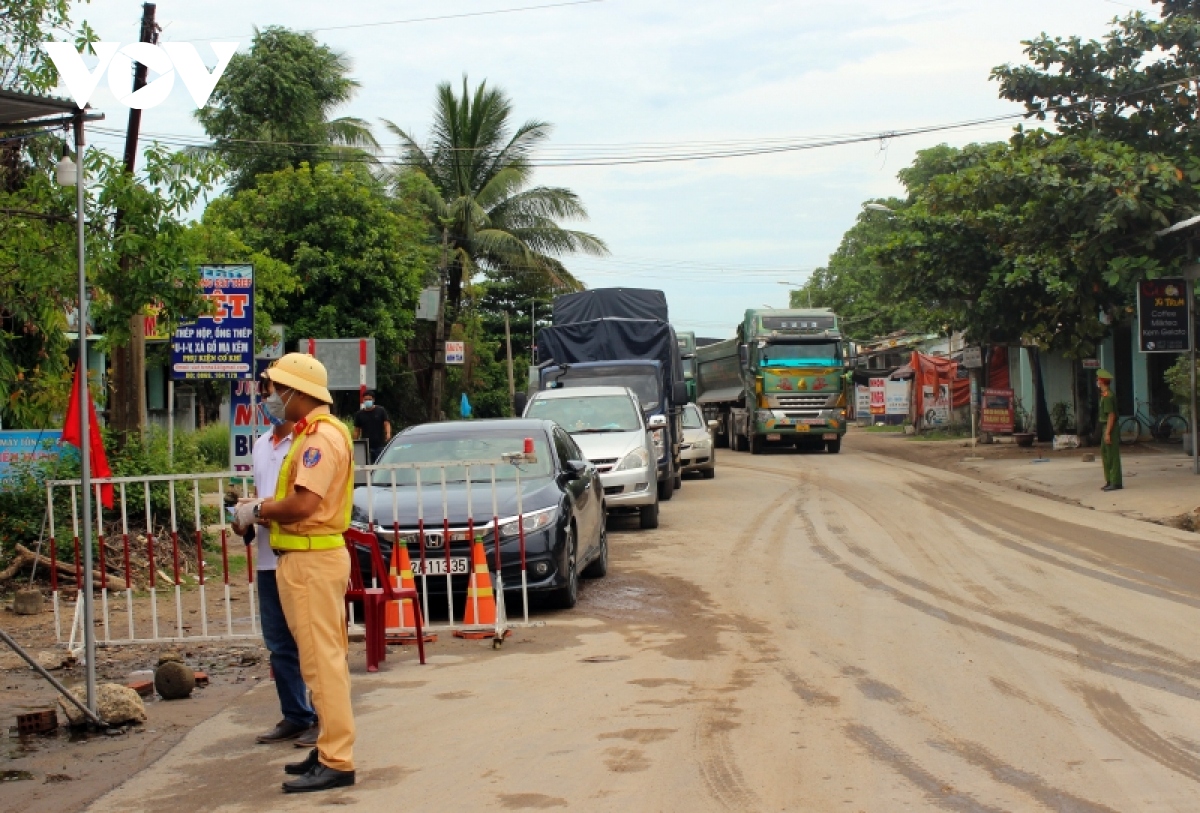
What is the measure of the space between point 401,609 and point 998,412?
29.8m

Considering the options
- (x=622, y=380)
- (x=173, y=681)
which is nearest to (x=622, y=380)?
(x=622, y=380)

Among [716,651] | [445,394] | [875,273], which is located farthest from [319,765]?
[875,273]

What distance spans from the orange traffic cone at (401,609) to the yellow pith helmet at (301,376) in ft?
12.2

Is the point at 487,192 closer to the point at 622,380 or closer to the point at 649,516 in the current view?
the point at 622,380

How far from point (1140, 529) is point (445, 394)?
102 ft

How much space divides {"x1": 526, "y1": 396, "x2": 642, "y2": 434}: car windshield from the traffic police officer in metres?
12.0

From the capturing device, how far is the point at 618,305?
26219mm

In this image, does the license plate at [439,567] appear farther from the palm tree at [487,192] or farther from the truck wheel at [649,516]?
the palm tree at [487,192]

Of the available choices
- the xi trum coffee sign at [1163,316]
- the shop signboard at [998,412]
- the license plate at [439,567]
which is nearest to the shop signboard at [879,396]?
the shop signboard at [998,412]

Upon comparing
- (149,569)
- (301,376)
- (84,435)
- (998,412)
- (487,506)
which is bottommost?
(149,569)

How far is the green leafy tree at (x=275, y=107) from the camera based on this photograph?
33.7 meters

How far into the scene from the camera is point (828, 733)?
6398mm

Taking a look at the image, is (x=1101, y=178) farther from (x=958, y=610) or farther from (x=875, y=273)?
(x=875, y=273)

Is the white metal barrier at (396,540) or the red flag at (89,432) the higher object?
the red flag at (89,432)
